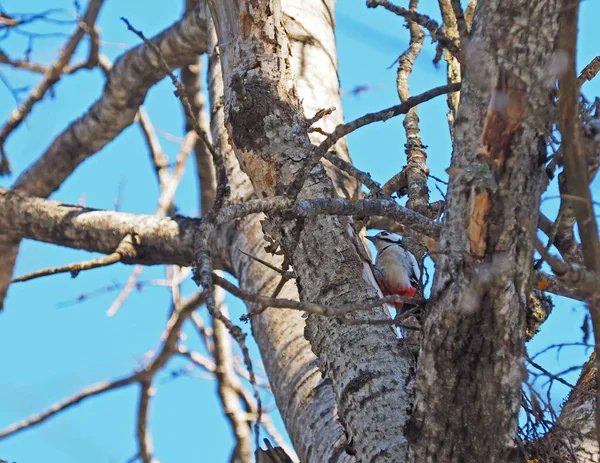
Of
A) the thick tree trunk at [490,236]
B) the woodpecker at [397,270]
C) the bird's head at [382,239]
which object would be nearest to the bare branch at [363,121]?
the thick tree trunk at [490,236]

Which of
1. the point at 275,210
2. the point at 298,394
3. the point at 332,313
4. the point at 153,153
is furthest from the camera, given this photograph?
the point at 153,153

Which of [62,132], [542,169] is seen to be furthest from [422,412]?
[62,132]

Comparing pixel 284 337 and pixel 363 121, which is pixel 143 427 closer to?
pixel 284 337

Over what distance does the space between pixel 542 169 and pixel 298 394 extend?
1.45 metres

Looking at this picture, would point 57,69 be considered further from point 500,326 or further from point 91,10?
point 500,326

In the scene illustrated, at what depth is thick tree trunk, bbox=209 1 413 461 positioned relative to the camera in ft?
6.39

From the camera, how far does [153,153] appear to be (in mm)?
5645

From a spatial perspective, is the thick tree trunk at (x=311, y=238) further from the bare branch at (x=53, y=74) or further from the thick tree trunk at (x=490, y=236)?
the bare branch at (x=53, y=74)

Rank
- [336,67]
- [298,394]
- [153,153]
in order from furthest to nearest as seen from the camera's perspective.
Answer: [153,153] < [336,67] < [298,394]

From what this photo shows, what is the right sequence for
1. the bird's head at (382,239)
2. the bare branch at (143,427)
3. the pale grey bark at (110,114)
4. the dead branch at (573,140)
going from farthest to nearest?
the bare branch at (143,427) < the pale grey bark at (110,114) < the bird's head at (382,239) < the dead branch at (573,140)

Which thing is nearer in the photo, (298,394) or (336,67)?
(298,394)

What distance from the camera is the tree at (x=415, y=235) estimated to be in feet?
4.92

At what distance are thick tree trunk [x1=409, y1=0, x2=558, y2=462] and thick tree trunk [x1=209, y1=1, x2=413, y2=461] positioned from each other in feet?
0.87

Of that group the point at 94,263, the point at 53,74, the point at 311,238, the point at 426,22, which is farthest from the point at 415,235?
the point at 53,74
